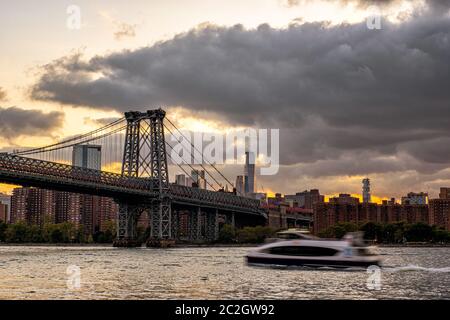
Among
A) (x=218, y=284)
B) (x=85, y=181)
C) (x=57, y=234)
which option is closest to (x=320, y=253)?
(x=218, y=284)

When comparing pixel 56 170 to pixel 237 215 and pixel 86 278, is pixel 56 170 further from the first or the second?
pixel 237 215

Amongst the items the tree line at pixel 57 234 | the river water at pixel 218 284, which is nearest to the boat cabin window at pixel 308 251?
the river water at pixel 218 284

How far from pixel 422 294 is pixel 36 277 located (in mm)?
24368

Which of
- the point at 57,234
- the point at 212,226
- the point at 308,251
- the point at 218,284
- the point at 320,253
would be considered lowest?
the point at 57,234

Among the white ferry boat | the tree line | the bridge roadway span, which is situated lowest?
the tree line

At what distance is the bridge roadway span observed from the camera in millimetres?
94562

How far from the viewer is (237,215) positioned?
601ft

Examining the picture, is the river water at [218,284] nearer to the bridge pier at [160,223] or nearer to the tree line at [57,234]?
the bridge pier at [160,223]

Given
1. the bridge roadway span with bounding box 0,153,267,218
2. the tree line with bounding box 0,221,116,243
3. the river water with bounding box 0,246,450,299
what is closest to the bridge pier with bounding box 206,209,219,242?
the bridge roadway span with bounding box 0,153,267,218

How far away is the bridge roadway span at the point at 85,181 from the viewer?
310 feet

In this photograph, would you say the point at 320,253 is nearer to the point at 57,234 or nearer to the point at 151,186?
the point at 151,186

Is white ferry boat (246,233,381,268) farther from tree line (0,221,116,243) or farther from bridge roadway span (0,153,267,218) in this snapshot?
tree line (0,221,116,243)

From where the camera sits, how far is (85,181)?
106 m
